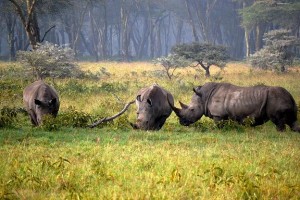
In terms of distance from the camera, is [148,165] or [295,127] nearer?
[148,165]

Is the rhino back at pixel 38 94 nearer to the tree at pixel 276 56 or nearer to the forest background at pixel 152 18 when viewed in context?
the forest background at pixel 152 18

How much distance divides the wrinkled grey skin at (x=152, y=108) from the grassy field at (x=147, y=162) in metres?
0.44

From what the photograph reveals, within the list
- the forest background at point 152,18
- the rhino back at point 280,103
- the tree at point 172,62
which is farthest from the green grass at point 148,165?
the forest background at point 152,18

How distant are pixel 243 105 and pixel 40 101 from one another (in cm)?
567

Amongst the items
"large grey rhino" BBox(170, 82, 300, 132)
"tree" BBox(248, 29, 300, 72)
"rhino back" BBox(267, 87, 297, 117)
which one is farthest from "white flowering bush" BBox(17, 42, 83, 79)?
"tree" BBox(248, 29, 300, 72)

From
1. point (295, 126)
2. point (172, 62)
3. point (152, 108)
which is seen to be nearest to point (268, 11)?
point (172, 62)

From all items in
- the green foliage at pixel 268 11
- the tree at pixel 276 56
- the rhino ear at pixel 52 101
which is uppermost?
the green foliage at pixel 268 11

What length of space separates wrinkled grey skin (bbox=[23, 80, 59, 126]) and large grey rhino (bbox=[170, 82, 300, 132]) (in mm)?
3510

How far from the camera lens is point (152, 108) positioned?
11.4 m

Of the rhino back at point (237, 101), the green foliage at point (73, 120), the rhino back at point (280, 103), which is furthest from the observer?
the green foliage at point (73, 120)

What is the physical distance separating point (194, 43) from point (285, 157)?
2029 cm

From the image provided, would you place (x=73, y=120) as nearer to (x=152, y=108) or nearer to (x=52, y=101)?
(x=52, y=101)

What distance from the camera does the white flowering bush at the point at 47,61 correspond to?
Result: 68.3 ft

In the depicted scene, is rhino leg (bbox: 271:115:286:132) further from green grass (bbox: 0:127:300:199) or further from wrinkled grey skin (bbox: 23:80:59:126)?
wrinkled grey skin (bbox: 23:80:59:126)
